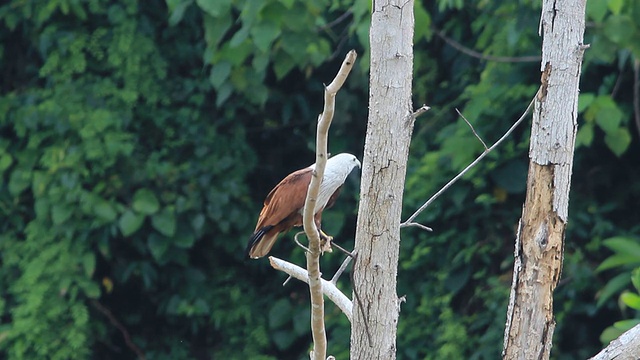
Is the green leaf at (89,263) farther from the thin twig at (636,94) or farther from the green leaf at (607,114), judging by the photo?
the thin twig at (636,94)

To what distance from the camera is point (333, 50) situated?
5.52 metres

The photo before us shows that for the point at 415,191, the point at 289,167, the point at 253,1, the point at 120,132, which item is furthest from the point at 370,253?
the point at 289,167

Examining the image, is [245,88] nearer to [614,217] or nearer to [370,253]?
[614,217]

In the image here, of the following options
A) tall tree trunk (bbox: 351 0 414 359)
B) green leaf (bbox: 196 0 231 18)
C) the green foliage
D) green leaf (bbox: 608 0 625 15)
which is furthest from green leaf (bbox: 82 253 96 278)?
tall tree trunk (bbox: 351 0 414 359)

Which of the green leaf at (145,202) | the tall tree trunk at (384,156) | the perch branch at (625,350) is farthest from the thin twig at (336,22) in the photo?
the perch branch at (625,350)

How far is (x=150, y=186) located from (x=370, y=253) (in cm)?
316

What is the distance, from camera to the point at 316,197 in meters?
2.11

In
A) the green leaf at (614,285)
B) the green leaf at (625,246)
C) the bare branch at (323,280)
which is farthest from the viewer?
the green leaf at (614,285)

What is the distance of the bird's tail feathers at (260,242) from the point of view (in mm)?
3857

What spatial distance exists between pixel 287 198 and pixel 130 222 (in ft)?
5.44

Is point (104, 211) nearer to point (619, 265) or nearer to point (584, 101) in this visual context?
point (584, 101)

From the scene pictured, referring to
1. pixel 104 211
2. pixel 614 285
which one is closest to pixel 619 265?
pixel 614 285

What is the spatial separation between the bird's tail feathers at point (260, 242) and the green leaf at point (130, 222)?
1.32 meters

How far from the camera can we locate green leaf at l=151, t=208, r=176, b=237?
5254 mm
